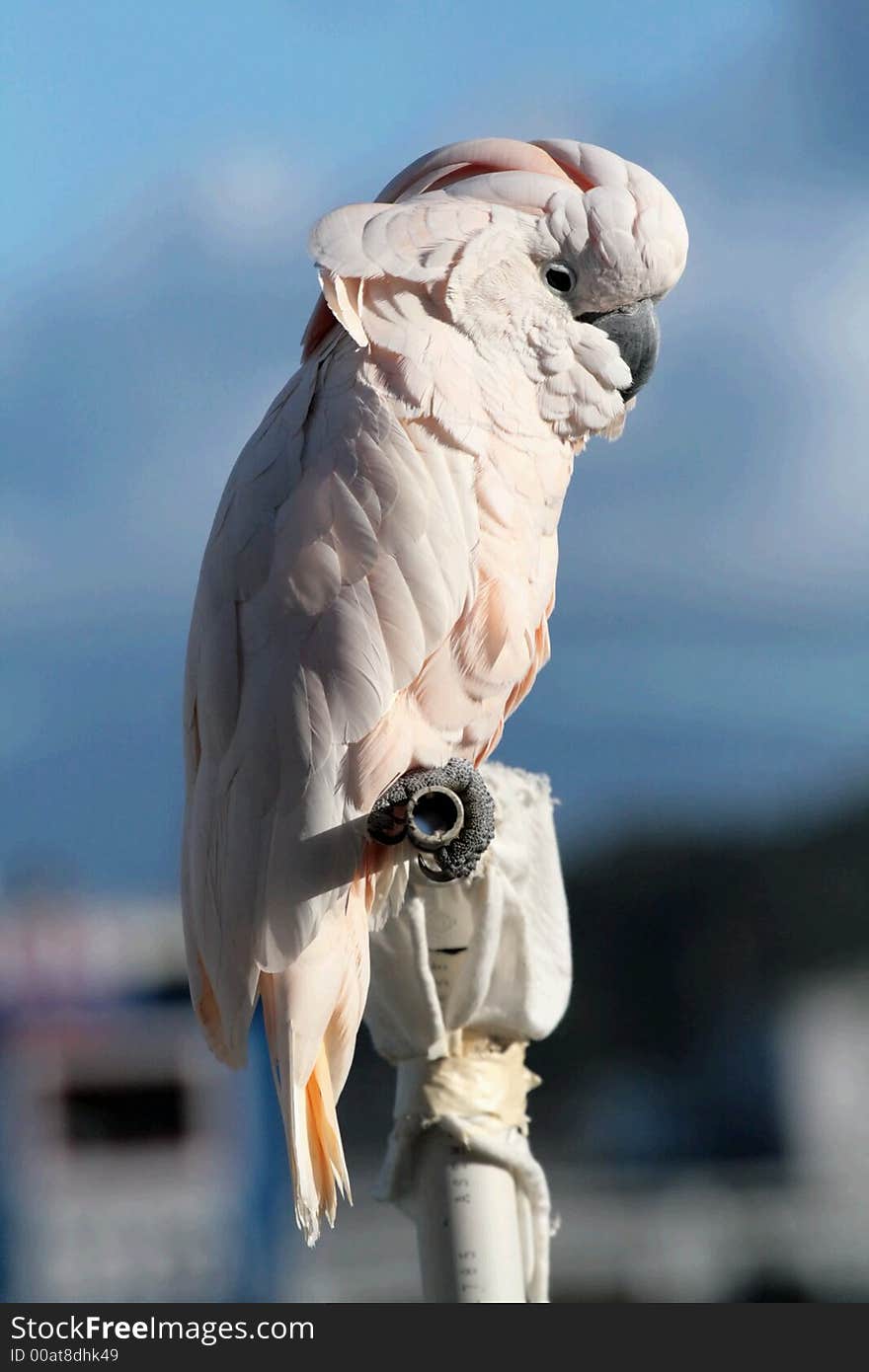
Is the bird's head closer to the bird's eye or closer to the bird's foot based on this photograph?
the bird's eye

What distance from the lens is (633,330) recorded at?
1.78 metres

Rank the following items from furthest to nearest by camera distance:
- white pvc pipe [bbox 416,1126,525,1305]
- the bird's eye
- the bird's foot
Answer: white pvc pipe [bbox 416,1126,525,1305] → the bird's eye → the bird's foot

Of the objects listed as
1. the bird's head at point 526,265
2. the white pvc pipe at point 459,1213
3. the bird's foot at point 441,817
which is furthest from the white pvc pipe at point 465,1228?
the bird's head at point 526,265

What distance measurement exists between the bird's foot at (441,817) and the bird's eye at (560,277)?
60 cm

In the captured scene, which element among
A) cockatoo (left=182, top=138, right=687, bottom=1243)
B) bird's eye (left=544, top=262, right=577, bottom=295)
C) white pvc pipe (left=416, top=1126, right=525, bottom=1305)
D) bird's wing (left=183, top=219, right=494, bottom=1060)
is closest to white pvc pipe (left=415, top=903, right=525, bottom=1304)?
white pvc pipe (left=416, top=1126, right=525, bottom=1305)

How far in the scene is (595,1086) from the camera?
23.6ft

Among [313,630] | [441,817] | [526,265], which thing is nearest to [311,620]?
[313,630]

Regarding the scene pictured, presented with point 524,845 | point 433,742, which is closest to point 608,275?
point 433,742

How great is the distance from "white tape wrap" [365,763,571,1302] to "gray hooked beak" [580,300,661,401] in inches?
23.3

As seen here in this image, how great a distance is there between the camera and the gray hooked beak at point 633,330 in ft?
5.81

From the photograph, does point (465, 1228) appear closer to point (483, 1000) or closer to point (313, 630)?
point (483, 1000)

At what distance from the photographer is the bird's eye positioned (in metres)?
1.73

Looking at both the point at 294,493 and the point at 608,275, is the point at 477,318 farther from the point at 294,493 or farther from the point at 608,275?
the point at 294,493

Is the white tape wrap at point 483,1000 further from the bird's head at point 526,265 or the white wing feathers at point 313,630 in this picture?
the bird's head at point 526,265
